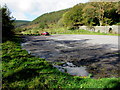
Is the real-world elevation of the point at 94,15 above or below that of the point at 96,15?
above

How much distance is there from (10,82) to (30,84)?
0.72 metres

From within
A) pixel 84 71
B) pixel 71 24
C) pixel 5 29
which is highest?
pixel 71 24

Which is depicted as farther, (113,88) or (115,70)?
(115,70)

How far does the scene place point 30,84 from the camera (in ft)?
12.3

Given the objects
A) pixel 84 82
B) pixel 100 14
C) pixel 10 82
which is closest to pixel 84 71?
pixel 84 82

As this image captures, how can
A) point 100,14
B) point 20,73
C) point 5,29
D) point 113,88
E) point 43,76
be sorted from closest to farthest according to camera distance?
point 113,88, point 43,76, point 20,73, point 5,29, point 100,14

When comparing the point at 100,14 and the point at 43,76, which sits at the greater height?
the point at 100,14

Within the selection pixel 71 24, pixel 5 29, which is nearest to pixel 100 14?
pixel 71 24

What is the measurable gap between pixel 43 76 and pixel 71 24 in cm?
4897

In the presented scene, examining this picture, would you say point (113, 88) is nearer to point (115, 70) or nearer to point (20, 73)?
point (115, 70)

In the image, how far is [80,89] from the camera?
343 centimetres

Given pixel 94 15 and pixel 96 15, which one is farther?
pixel 94 15

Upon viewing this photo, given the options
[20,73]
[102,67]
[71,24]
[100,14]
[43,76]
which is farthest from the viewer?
[71,24]

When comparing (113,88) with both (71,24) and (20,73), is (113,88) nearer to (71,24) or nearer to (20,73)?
(20,73)
